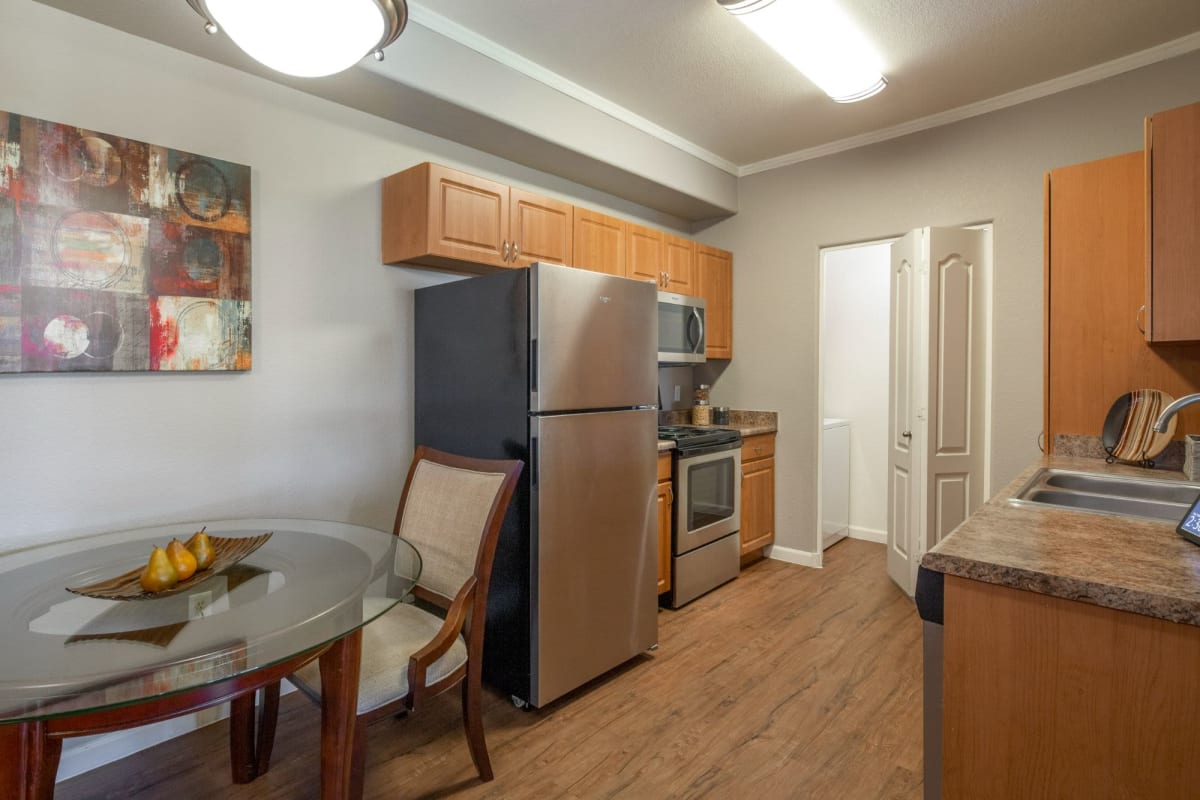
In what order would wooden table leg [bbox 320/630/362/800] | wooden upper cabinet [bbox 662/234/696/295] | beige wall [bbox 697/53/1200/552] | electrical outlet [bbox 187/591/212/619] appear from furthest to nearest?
1. wooden upper cabinet [bbox 662/234/696/295]
2. beige wall [bbox 697/53/1200/552]
3. wooden table leg [bbox 320/630/362/800]
4. electrical outlet [bbox 187/591/212/619]

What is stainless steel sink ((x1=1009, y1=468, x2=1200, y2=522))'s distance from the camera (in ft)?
5.24

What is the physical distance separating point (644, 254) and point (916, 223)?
5.02 ft

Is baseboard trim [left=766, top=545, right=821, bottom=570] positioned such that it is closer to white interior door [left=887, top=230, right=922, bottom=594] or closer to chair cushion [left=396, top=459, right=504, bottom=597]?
white interior door [left=887, top=230, right=922, bottom=594]

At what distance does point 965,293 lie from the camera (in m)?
3.10

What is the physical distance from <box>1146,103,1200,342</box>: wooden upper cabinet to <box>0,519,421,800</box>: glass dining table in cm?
205

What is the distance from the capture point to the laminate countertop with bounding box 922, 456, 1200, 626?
36.2 inches

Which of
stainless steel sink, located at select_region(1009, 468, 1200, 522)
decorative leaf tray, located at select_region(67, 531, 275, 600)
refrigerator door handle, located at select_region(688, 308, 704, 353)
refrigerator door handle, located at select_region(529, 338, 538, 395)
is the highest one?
refrigerator door handle, located at select_region(688, 308, 704, 353)

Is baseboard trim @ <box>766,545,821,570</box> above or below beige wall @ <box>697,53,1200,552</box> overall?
below

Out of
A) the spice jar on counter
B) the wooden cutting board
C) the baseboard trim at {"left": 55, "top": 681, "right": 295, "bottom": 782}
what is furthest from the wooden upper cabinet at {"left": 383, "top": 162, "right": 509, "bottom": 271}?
the wooden cutting board

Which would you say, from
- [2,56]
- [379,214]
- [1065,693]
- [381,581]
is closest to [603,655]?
[381,581]

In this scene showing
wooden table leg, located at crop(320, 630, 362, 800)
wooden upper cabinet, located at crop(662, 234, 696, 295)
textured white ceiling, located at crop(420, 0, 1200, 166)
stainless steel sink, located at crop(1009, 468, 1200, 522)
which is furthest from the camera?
wooden upper cabinet, located at crop(662, 234, 696, 295)

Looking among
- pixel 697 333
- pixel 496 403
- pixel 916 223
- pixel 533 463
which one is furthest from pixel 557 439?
pixel 916 223

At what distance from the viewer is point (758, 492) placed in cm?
381

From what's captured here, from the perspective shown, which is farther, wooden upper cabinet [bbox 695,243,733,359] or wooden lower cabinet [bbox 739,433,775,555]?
wooden upper cabinet [bbox 695,243,733,359]
